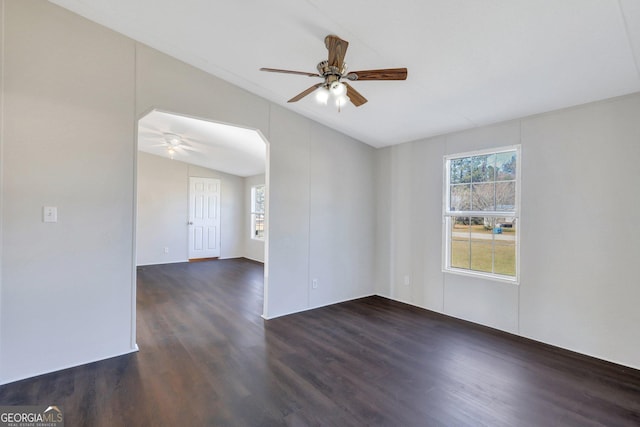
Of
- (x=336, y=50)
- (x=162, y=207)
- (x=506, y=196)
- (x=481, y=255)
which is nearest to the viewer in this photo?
(x=336, y=50)

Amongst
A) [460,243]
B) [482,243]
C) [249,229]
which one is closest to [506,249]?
[482,243]

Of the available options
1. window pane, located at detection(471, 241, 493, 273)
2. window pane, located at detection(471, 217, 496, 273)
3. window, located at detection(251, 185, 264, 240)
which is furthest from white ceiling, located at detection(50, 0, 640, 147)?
window, located at detection(251, 185, 264, 240)

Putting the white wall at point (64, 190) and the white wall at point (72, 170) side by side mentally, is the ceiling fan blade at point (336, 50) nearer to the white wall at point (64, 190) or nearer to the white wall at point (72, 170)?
the white wall at point (72, 170)

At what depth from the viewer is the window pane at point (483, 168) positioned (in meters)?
3.52

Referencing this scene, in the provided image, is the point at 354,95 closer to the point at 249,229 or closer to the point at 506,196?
the point at 506,196

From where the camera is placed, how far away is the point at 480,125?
355 cm

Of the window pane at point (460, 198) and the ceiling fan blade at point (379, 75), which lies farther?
the window pane at point (460, 198)

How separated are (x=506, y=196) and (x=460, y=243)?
82 centimetres

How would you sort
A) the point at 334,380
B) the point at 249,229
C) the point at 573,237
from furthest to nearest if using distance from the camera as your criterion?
the point at 249,229
the point at 573,237
the point at 334,380

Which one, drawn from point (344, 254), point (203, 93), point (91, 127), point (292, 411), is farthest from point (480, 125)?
point (91, 127)

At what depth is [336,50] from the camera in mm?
2039

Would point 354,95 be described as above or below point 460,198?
above

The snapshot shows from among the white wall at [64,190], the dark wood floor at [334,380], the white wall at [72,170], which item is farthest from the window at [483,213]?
the white wall at [64,190]

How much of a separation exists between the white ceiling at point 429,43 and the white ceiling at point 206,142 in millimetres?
1061
